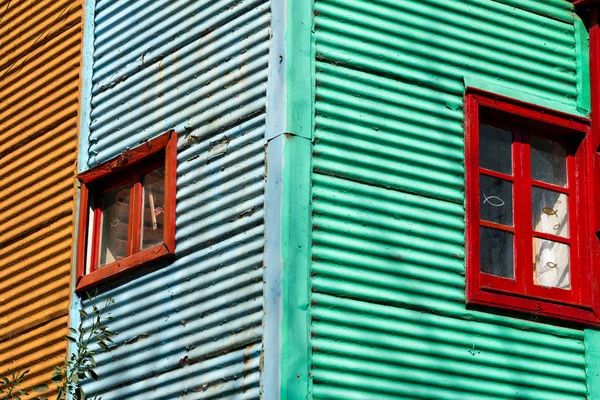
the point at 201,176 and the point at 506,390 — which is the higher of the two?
the point at 201,176

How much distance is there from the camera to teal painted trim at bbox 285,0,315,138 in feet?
29.0

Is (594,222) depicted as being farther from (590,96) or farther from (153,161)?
(153,161)

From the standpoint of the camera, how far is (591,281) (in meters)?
9.84

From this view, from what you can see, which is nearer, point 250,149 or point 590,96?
point 250,149

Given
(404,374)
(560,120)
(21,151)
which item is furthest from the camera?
(21,151)

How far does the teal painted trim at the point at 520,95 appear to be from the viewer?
9.77 metres

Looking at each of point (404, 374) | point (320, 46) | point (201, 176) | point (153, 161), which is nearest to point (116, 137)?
point (153, 161)

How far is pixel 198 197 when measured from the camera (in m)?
9.51

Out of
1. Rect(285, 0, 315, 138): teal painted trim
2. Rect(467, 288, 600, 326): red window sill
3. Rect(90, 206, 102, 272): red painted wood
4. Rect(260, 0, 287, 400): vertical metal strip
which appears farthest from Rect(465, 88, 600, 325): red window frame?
Rect(90, 206, 102, 272): red painted wood

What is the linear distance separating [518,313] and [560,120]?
1631 mm

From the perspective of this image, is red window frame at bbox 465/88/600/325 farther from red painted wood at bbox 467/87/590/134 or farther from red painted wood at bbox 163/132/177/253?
red painted wood at bbox 163/132/177/253

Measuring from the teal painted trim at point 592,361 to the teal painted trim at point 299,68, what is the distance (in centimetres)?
264

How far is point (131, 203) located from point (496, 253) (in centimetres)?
291

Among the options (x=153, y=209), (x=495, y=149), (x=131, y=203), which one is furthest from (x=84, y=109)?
(x=495, y=149)
